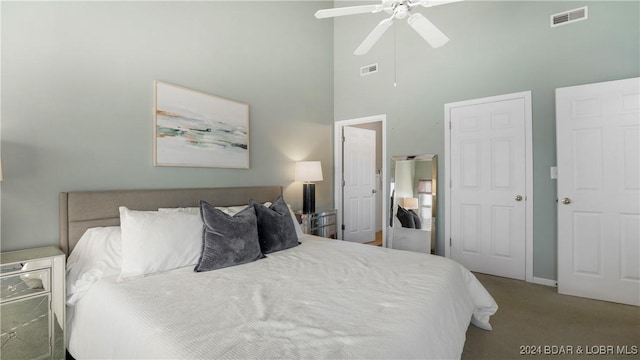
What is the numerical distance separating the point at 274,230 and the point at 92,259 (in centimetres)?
122

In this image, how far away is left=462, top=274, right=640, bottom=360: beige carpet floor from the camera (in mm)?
1888

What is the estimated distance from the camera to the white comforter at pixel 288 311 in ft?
3.38

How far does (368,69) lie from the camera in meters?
4.27

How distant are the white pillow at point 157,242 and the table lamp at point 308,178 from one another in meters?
1.82

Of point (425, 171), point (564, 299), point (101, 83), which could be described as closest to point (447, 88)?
point (425, 171)

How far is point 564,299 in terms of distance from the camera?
105 inches

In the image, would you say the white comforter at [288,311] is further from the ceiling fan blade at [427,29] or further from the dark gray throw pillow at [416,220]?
the dark gray throw pillow at [416,220]

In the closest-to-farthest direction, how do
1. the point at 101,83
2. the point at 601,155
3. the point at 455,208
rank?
the point at 101,83 → the point at 601,155 → the point at 455,208

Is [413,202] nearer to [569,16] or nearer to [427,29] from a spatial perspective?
[427,29]

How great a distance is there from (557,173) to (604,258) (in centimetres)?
85

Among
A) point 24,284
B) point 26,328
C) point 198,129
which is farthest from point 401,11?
point 26,328

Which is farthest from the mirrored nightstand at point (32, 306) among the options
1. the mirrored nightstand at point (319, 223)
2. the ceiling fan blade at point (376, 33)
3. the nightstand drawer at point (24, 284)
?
the ceiling fan blade at point (376, 33)

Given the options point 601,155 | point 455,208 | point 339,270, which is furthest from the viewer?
point 455,208

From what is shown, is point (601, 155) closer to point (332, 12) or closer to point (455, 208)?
point (455, 208)
